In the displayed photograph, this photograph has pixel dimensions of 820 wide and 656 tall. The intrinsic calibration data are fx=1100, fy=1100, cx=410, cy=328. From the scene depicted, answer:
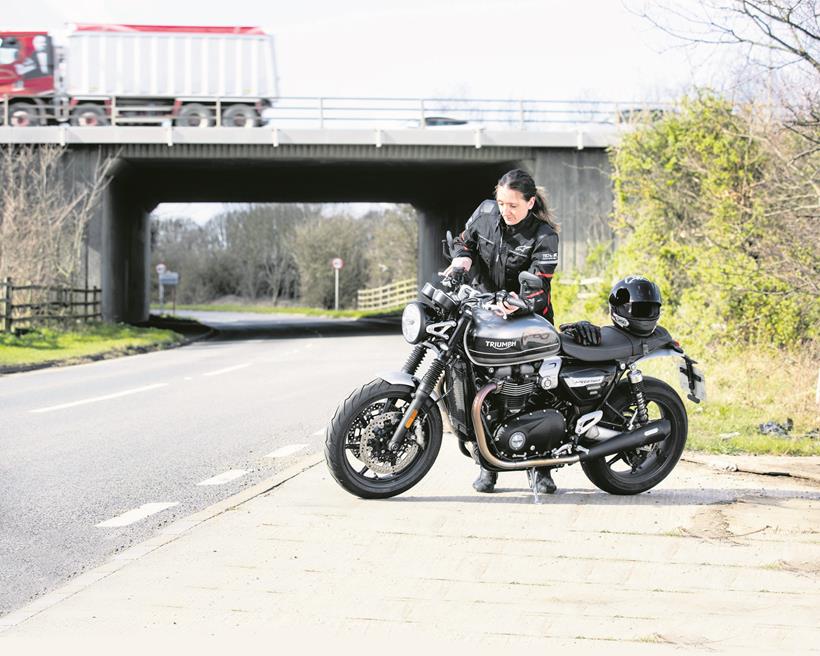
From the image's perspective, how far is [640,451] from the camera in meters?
6.50

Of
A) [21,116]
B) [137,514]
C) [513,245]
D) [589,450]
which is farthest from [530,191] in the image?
[21,116]

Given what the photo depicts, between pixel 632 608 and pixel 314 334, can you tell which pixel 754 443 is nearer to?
pixel 632 608

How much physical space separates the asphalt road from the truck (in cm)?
1857

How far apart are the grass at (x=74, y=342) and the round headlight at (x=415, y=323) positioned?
573 inches

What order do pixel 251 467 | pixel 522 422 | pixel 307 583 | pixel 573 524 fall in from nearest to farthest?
pixel 307 583 → pixel 573 524 → pixel 522 422 → pixel 251 467

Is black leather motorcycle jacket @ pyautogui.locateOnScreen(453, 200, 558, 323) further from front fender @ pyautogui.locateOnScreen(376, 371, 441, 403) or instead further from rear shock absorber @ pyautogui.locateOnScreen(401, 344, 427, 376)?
front fender @ pyautogui.locateOnScreen(376, 371, 441, 403)

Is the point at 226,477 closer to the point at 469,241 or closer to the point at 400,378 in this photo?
the point at 400,378

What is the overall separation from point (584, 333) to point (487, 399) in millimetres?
A: 719

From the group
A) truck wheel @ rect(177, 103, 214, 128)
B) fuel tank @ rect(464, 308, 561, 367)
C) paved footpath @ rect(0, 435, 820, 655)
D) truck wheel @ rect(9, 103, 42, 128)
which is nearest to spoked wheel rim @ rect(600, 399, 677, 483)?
paved footpath @ rect(0, 435, 820, 655)

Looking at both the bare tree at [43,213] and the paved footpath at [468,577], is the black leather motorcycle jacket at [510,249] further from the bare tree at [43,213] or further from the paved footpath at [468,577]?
the bare tree at [43,213]

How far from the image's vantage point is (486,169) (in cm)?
3403

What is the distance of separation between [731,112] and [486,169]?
728 inches

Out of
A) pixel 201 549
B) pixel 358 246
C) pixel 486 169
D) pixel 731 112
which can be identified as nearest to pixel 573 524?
pixel 201 549

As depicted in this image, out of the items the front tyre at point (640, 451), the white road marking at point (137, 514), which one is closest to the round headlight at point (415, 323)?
the front tyre at point (640, 451)
